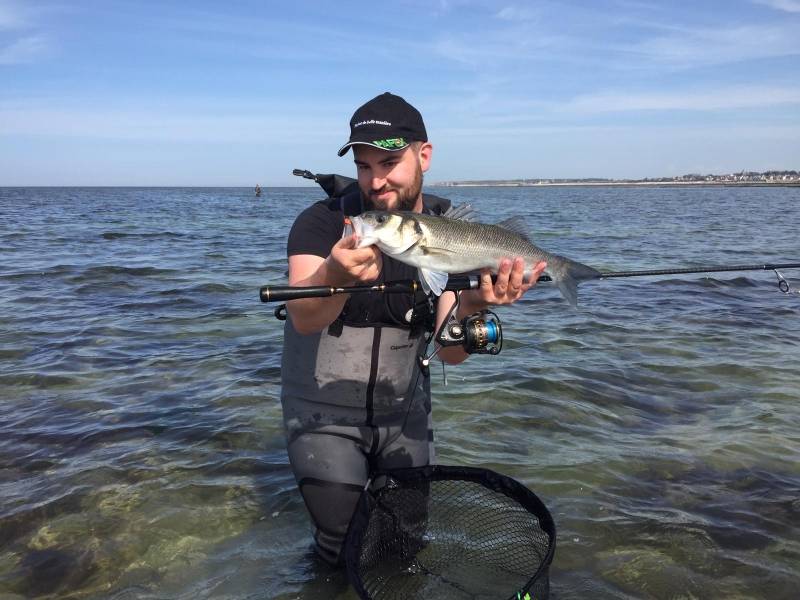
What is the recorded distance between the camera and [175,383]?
8.23 meters

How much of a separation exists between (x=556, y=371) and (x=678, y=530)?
3957 millimetres

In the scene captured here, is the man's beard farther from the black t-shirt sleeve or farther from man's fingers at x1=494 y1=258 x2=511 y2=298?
man's fingers at x1=494 y1=258 x2=511 y2=298

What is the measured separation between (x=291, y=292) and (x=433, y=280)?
3.04 ft

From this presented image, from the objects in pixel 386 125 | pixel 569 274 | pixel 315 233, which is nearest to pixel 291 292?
pixel 315 233

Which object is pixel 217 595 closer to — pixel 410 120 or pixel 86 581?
pixel 86 581

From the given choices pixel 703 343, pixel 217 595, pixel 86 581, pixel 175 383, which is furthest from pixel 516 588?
pixel 703 343

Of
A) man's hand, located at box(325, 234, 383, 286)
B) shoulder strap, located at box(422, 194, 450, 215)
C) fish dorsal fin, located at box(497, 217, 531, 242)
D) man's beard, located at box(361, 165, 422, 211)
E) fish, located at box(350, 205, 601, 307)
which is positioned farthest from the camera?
shoulder strap, located at box(422, 194, 450, 215)

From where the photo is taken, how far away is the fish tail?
14.6 ft

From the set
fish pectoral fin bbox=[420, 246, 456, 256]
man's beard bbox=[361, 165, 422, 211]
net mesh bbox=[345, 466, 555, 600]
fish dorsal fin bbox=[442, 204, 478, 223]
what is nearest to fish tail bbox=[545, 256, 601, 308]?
fish dorsal fin bbox=[442, 204, 478, 223]

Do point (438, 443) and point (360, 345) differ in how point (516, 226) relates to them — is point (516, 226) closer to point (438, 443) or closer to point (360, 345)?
point (360, 345)

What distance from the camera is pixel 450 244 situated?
392cm

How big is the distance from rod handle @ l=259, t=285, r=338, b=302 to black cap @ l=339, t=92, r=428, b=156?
1.05 meters

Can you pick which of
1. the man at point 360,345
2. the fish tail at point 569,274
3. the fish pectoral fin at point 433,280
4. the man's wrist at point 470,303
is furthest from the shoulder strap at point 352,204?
the fish tail at point 569,274

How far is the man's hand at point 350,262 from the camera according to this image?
328 cm
